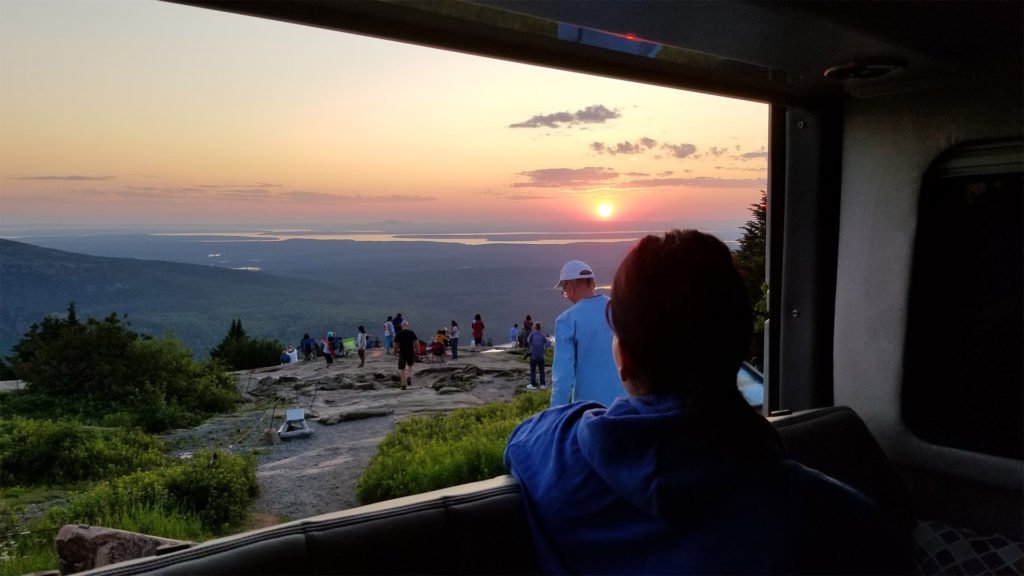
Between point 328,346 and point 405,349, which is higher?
point 405,349

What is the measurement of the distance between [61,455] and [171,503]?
1.80 m

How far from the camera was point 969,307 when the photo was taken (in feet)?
8.41

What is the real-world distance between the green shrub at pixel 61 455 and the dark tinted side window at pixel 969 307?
681 cm

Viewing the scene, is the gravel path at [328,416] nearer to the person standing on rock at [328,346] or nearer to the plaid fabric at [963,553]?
the person standing on rock at [328,346]

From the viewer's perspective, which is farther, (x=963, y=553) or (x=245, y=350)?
(x=245, y=350)

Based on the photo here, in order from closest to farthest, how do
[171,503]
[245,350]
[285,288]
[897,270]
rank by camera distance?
1. [897,270]
2. [171,503]
3. [245,350]
4. [285,288]

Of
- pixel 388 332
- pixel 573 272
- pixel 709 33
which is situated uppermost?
pixel 709 33

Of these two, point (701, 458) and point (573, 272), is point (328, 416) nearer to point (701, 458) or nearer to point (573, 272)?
point (573, 272)

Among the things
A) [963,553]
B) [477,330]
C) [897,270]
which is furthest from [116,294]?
[963,553]

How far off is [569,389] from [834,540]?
1.86 meters

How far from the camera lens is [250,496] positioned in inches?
260

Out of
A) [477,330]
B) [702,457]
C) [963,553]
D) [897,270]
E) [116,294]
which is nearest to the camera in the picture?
[702,457]

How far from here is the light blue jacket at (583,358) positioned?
2865mm

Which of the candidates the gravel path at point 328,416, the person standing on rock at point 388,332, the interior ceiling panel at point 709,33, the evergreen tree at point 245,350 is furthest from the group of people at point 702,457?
the person standing on rock at point 388,332
